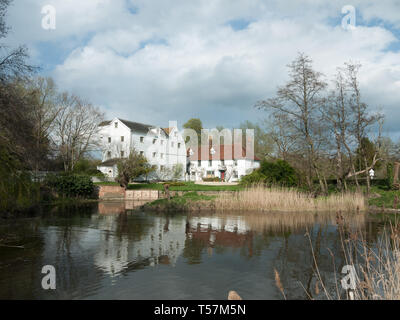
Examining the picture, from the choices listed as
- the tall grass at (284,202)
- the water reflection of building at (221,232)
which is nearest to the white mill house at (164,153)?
the tall grass at (284,202)

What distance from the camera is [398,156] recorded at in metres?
28.4

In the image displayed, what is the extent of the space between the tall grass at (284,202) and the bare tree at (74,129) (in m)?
22.2

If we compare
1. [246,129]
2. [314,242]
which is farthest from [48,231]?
[246,129]

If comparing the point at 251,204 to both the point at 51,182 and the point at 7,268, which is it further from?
the point at 51,182

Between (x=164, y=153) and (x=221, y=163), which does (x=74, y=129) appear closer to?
(x=164, y=153)

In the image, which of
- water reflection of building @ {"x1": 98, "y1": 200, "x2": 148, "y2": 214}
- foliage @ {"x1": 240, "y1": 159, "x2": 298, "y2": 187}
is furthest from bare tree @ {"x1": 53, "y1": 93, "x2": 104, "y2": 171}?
foliage @ {"x1": 240, "y1": 159, "x2": 298, "y2": 187}

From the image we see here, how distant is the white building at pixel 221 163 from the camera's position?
52031 millimetres

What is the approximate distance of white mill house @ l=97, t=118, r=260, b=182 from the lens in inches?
1702

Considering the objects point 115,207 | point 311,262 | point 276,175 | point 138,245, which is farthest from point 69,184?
point 311,262

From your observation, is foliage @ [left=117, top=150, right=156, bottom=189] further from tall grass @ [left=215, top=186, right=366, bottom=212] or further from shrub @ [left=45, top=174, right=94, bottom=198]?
tall grass @ [left=215, top=186, right=366, bottom=212]

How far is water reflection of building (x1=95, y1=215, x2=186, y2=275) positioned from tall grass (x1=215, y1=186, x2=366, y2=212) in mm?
6006

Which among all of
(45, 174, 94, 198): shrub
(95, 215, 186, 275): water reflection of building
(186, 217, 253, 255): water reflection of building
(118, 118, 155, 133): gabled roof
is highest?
(118, 118, 155, 133): gabled roof

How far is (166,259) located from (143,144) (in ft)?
132

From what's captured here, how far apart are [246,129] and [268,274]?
5279 cm
